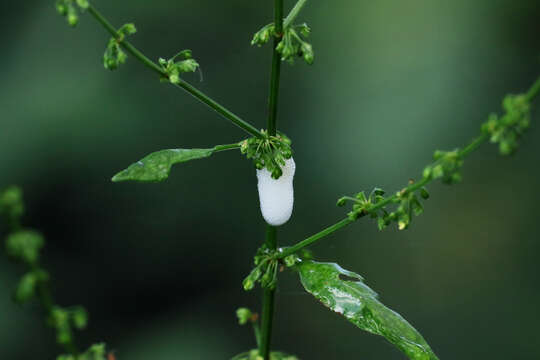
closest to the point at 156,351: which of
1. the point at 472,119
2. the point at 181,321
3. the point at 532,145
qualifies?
the point at 181,321

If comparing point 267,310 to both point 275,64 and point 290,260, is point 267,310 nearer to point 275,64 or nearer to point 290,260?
point 290,260

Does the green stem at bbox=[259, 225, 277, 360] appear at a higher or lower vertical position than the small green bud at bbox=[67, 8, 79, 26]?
lower

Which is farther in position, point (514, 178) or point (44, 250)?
point (514, 178)

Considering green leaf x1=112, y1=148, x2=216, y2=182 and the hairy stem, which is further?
green leaf x1=112, y1=148, x2=216, y2=182

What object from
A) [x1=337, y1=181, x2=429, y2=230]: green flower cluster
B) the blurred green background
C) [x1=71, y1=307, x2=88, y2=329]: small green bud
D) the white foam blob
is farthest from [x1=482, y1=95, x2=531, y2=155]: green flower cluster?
the blurred green background

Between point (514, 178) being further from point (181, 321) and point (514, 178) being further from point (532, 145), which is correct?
point (181, 321)

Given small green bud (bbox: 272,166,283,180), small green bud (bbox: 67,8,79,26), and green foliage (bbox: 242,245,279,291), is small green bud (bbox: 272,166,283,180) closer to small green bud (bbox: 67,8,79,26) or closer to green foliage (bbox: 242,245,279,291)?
green foliage (bbox: 242,245,279,291)
